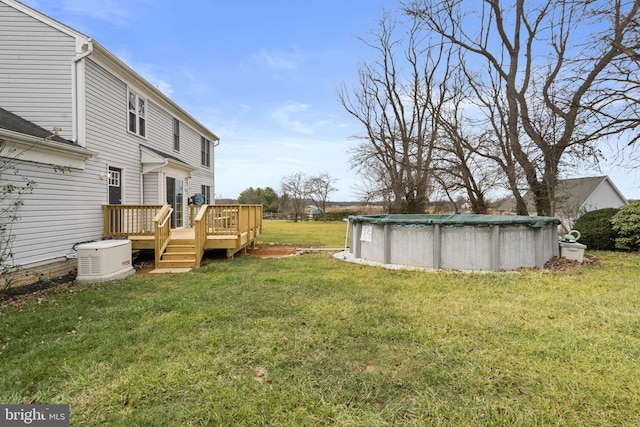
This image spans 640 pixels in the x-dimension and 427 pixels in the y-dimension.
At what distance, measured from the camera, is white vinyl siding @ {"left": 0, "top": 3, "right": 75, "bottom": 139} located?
746 cm

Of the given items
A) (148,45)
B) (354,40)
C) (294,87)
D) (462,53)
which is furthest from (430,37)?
(148,45)

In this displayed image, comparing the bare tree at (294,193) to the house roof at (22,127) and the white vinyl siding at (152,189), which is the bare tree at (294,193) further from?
the house roof at (22,127)

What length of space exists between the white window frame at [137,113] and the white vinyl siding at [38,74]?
218 centimetres

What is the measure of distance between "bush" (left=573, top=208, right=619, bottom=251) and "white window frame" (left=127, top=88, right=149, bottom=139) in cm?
1543

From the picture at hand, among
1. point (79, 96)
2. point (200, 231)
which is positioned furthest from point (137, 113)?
point (200, 231)

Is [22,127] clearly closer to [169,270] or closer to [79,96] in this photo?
[79,96]

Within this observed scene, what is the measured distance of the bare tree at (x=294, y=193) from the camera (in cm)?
4362

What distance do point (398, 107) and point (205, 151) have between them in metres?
11.8

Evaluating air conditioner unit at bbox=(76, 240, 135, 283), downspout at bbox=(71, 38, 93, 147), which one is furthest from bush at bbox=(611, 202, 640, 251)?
downspout at bbox=(71, 38, 93, 147)

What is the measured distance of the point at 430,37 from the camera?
627 inches

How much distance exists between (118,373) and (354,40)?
800 inches

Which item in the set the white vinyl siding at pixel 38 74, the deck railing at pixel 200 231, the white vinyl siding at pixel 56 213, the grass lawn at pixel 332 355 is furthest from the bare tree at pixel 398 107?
the white vinyl siding at pixel 38 74

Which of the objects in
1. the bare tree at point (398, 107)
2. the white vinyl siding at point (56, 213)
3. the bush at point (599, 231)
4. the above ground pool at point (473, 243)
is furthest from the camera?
the bare tree at point (398, 107)

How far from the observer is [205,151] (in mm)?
16812
